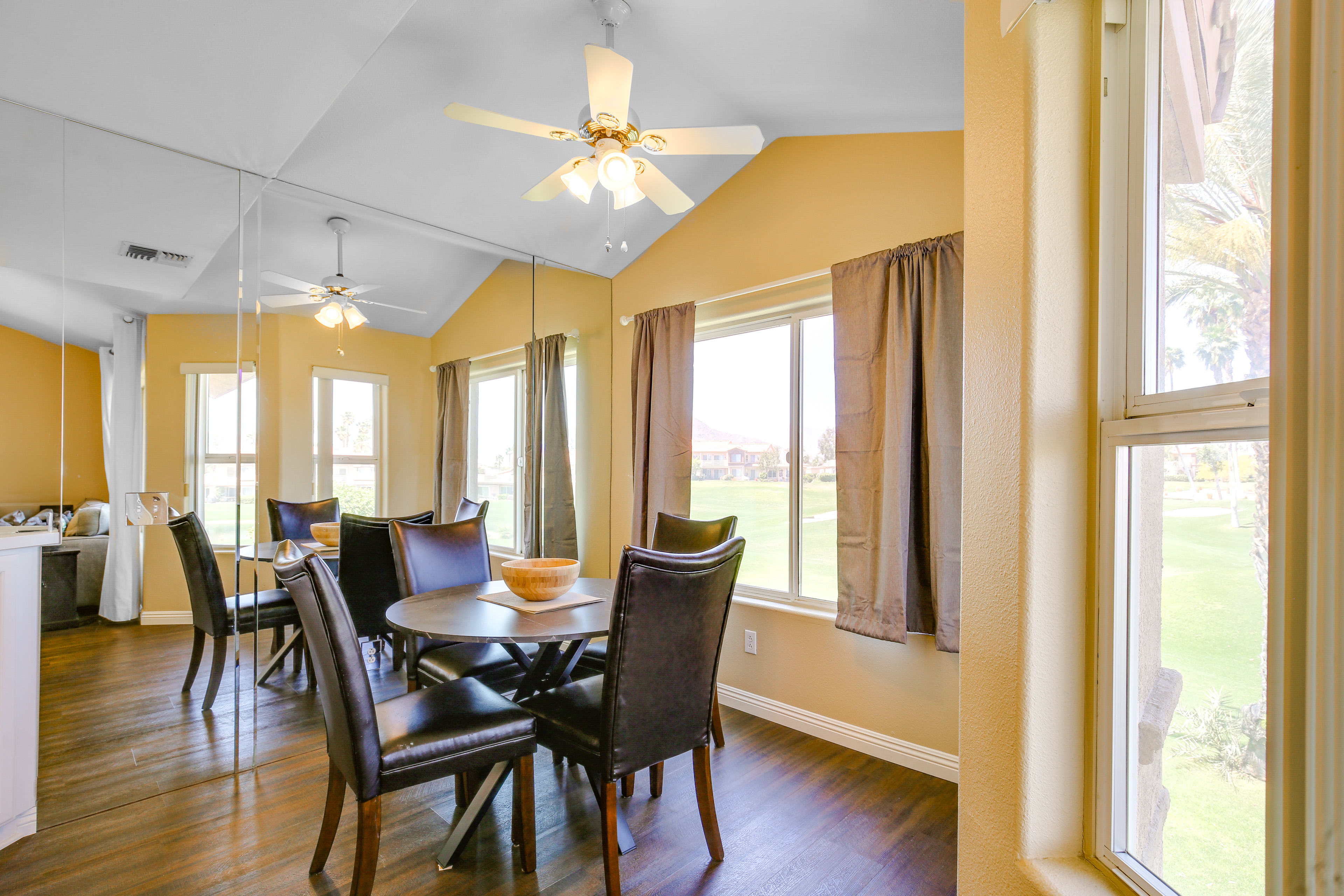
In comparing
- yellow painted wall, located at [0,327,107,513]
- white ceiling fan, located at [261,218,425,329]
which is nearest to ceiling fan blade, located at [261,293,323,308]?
white ceiling fan, located at [261,218,425,329]

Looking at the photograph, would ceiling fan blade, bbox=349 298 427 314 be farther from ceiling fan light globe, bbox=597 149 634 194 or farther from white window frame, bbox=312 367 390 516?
ceiling fan light globe, bbox=597 149 634 194

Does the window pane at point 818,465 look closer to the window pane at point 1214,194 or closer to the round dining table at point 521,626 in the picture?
the round dining table at point 521,626

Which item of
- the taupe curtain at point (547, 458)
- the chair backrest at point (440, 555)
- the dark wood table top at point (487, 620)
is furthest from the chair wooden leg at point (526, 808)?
the taupe curtain at point (547, 458)

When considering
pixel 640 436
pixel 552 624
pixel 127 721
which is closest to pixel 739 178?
pixel 640 436

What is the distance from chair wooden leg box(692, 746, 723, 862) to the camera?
1853mm

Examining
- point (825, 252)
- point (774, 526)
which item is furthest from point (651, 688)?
point (825, 252)

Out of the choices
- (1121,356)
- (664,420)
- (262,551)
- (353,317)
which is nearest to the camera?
(1121,356)

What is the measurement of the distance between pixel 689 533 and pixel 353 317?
1.99 meters

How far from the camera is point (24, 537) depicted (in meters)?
1.91

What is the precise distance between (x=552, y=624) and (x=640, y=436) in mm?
1725

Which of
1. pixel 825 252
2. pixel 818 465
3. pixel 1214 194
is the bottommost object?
pixel 818 465

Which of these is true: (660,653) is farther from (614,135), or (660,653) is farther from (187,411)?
(187,411)

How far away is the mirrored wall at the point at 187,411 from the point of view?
2107 mm

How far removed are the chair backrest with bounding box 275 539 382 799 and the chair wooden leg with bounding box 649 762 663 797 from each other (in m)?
1.04
